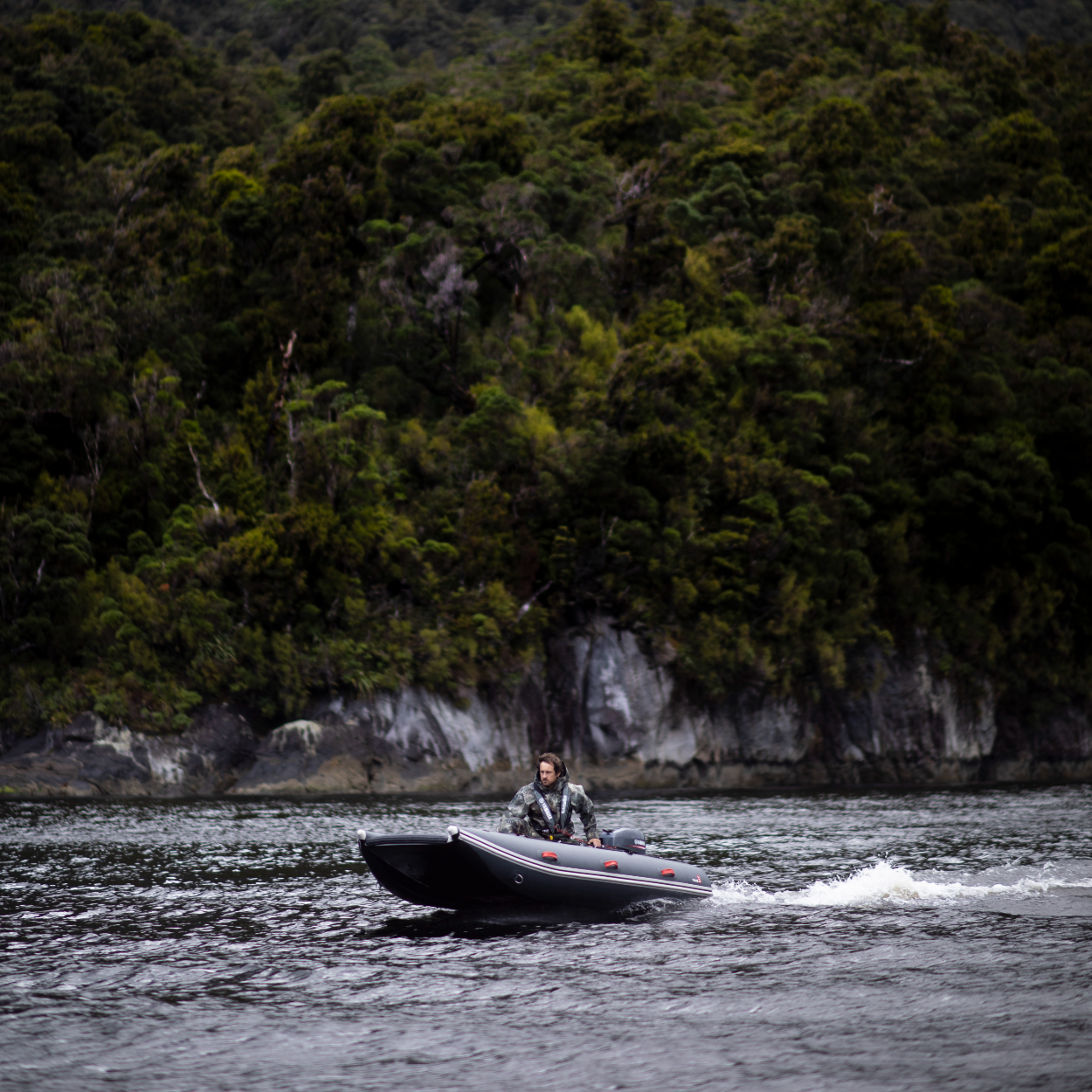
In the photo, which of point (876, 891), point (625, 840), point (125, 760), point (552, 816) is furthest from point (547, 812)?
point (125, 760)

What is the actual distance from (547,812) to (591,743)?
2337 centimetres

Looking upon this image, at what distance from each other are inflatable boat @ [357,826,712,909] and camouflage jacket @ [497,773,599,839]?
330 millimetres

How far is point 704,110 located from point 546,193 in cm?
2173

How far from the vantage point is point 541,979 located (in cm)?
910

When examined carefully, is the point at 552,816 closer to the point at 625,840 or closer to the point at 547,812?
the point at 547,812

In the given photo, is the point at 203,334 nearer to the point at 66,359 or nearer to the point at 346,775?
the point at 66,359

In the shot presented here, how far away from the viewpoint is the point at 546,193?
4578cm

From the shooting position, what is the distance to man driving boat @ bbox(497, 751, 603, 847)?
1202 cm

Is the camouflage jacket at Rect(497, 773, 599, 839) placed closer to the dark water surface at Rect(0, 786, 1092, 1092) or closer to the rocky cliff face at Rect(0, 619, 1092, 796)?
the dark water surface at Rect(0, 786, 1092, 1092)

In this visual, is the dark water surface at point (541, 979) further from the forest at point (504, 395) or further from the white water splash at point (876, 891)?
the forest at point (504, 395)

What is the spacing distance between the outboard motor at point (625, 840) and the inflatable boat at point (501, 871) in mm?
250

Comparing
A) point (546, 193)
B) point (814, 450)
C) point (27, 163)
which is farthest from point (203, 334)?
point (814, 450)

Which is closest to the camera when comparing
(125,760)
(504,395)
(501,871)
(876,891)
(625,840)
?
(501,871)

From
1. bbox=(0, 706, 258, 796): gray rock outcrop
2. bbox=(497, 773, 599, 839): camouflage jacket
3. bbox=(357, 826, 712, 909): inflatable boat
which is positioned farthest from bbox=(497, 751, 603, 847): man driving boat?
bbox=(0, 706, 258, 796): gray rock outcrop
